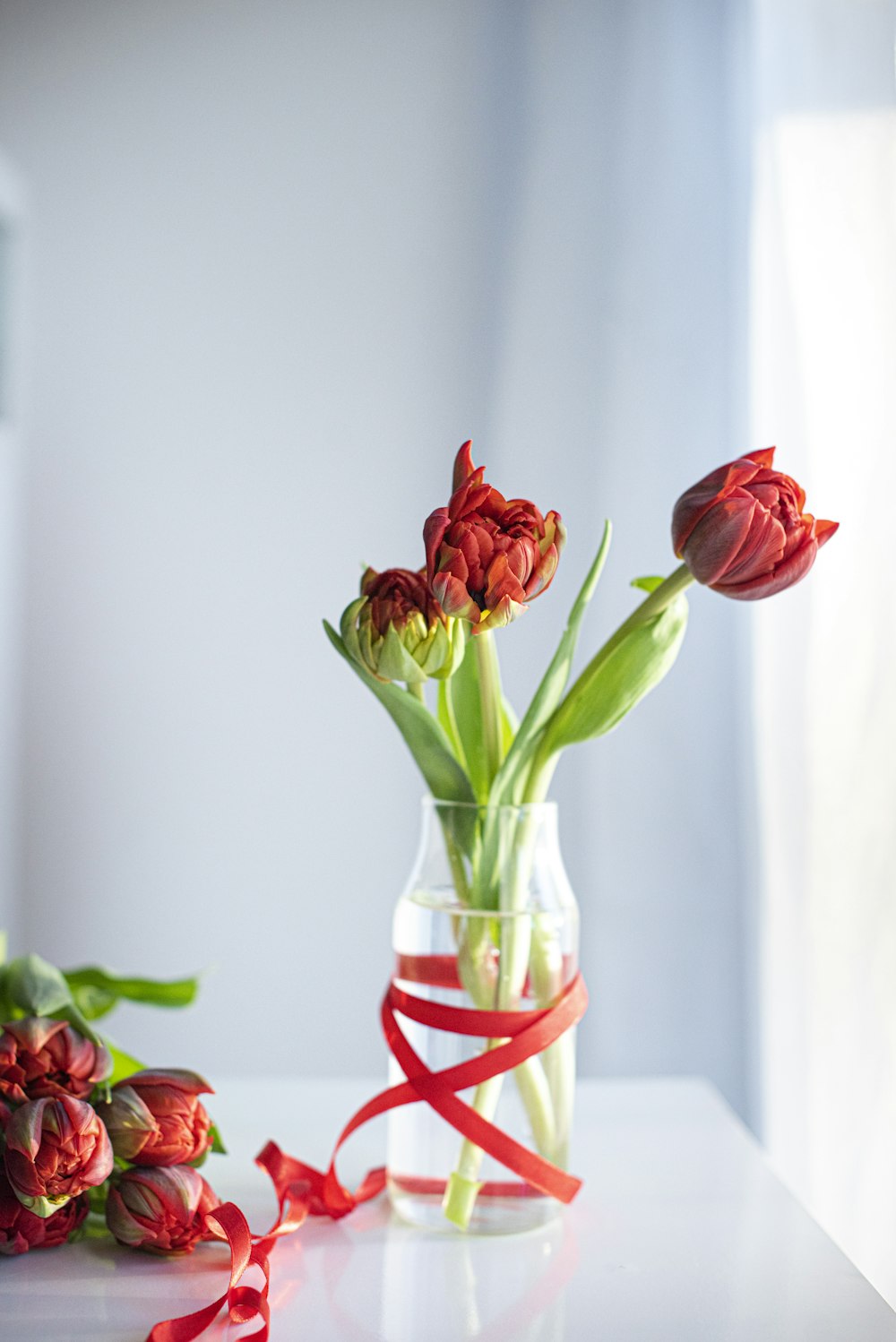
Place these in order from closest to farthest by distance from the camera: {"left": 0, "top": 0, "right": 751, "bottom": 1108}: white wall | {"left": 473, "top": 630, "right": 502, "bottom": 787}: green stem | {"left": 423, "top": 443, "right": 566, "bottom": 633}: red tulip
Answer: {"left": 423, "top": 443, "right": 566, "bottom": 633}: red tulip → {"left": 473, "top": 630, "right": 502, "bottom": 787}: green stem → {"left": 0, "top": 0, "right": 751, "bottom": 1108}: white wall

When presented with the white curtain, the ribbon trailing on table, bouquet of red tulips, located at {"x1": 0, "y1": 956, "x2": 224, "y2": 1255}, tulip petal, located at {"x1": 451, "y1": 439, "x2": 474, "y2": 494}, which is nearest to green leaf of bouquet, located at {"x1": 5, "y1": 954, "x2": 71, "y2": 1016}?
bouquet of red tulips, located at {"x1": 0, "y1": 956, "x2": 224, "y2": 1255}

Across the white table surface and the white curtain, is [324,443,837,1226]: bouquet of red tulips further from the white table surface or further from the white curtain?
the white curtain

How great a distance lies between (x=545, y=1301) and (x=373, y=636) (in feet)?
1.11

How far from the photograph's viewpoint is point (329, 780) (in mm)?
1298

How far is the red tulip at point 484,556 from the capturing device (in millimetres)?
560

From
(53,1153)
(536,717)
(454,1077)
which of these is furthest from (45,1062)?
(536,717)

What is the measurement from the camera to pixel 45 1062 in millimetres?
641

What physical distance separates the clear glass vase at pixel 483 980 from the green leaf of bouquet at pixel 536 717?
0.02 m

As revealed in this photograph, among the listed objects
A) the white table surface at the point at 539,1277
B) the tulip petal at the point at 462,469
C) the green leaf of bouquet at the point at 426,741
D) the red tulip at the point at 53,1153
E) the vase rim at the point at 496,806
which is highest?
the tulip petal at the point at 462,469

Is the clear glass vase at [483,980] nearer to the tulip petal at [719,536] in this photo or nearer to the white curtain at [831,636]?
the tulip petal at [719,536]

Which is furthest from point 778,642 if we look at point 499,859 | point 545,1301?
point 545,1301

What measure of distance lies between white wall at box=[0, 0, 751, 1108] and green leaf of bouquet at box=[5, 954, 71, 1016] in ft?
1.88

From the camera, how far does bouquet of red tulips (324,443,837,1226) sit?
57 centimetres

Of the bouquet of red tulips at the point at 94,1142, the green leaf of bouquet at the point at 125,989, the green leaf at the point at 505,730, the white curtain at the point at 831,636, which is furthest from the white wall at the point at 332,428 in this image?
the bouquet of red tulips at the point at 94,1142
